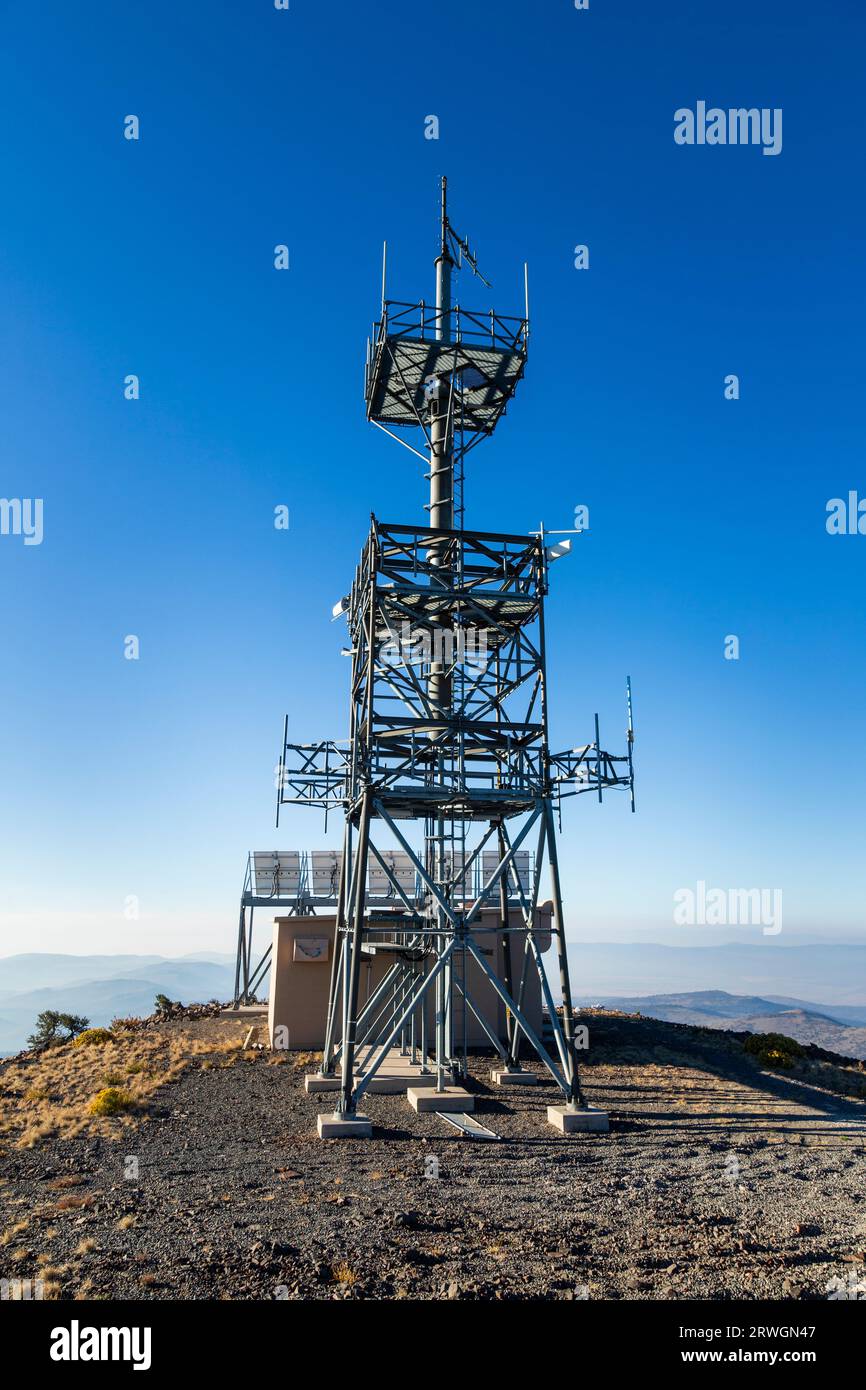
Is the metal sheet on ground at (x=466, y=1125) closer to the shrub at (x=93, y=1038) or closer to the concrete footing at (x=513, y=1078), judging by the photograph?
the concrete footing at (x=513, y=1078)

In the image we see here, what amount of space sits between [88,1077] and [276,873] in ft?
32.0

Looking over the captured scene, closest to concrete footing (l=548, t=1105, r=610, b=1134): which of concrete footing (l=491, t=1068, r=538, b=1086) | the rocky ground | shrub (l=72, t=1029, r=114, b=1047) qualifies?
the rocky ground

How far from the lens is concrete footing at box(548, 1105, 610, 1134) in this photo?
50.2ft

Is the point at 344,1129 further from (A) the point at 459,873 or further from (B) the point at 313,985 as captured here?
(B) the point at 313,985

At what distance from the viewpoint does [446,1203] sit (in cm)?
1066

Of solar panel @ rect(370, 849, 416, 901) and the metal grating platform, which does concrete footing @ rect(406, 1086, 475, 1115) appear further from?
the metal grating platform

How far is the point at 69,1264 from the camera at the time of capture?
27.7ft

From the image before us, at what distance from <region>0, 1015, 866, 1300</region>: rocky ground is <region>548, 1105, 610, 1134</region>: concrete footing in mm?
315

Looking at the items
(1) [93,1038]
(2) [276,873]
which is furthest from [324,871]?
(1) [93,1038]

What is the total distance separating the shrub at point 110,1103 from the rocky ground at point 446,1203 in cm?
58
